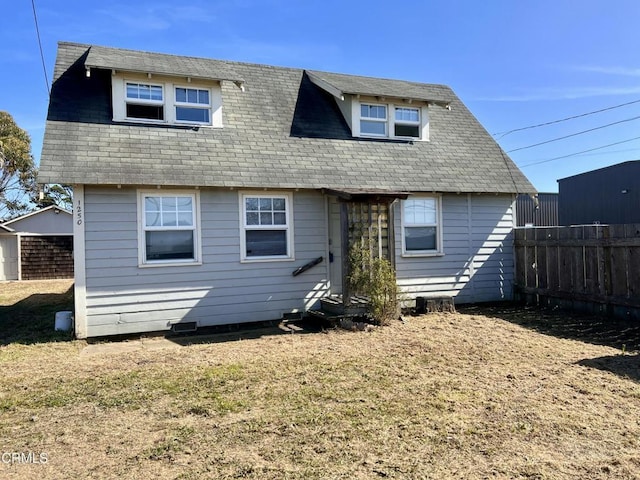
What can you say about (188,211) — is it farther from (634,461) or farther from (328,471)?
(634,461)

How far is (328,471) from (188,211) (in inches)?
249

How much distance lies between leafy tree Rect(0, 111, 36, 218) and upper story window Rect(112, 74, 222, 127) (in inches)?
1080

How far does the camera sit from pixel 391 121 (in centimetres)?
1121

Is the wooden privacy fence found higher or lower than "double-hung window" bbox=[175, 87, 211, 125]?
lower

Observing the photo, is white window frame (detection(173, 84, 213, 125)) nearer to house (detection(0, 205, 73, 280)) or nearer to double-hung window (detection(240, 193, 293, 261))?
double-hung window (detection(240, 193, 293, 261))

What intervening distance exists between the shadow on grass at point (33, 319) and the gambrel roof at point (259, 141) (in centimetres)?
292

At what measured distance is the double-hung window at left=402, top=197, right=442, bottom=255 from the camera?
10383 millimetres

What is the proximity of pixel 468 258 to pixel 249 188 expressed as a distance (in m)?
5.62

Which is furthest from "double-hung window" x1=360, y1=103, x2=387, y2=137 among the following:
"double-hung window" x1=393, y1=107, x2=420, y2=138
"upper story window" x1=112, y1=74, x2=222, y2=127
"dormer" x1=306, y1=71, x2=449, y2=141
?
"upper story window" x1=112, y1=74, x2=222, y2=127

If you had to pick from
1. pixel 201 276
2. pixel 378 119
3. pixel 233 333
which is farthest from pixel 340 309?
pixel 378 119

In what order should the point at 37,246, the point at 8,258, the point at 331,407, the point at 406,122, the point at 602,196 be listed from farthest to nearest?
the point at 602,196 < the point at 37,246 < the point at 8,258 < the point at 406,122 < the point at 331,407

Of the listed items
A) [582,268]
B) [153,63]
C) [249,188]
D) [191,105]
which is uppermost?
[153,63]

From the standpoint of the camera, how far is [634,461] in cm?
334

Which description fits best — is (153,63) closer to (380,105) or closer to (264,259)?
(264,259)
